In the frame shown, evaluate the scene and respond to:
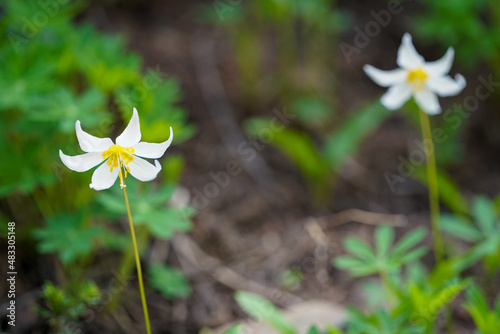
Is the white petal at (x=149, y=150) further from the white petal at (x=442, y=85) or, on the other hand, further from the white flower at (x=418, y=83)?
the white petal at (x=442, y=85)

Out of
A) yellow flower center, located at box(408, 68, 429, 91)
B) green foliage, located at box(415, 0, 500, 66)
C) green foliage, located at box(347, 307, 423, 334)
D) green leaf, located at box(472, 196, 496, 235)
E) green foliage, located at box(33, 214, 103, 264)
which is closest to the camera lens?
green foliage, located at box(347, 307, 423, 334)

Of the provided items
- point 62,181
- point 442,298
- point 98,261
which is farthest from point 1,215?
point 442,298

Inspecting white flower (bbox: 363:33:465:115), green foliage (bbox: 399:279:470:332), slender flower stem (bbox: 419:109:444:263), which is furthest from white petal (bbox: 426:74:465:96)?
green foliage (bbox: 399:279:470:332)

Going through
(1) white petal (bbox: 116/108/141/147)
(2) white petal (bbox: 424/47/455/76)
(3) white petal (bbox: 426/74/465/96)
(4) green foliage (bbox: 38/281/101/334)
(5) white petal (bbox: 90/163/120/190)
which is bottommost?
(4) green foliage (bbox: 38/281/101/334)

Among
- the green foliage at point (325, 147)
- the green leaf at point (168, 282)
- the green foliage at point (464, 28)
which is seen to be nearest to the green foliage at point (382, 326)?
the green leaf at point (168, 282)

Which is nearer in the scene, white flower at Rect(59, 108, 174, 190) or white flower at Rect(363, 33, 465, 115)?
white flower at Rect(59, 108, 174, 190)

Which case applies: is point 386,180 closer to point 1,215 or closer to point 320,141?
point 320,141

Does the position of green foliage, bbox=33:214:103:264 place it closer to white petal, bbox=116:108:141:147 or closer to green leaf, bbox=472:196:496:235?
white petal, bbox=116:108:141:147
